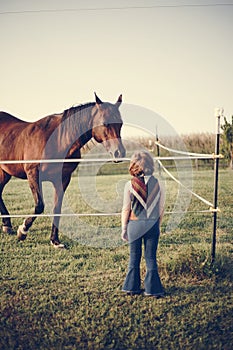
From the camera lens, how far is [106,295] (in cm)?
370

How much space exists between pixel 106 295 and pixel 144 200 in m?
0.92

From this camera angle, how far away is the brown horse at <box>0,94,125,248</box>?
454 cm

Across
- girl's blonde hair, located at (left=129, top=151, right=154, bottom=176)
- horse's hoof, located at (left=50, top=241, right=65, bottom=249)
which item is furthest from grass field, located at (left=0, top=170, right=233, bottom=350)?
girl's blonde hair, located at (left=129, top=151, right=154, bottom=176)

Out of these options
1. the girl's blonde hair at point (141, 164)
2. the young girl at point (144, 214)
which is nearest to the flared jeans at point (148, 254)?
the young girl at point (144, 214)

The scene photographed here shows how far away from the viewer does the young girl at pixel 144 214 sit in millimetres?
3555

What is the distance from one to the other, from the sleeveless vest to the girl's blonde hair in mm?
68

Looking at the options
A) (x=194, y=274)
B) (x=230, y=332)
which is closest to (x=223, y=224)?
(x=194, y=274)

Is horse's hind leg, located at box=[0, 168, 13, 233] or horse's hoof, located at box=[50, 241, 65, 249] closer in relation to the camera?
horse's hoof, located at box=[50, 241, 65, 249]

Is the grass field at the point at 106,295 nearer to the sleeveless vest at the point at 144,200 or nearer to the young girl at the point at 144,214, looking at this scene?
the young girl at the point at 144,214

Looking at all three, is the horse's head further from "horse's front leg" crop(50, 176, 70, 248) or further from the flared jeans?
the flared jeans

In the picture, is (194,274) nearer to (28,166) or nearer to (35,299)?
(35,299)

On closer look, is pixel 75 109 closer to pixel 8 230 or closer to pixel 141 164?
pixel 141 164

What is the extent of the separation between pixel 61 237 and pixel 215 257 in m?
2.23

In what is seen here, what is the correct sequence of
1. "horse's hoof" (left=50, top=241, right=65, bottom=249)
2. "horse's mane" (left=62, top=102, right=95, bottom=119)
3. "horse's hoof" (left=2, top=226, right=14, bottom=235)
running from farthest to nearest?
"horse's hoof" (left=2, top=226, right=14, bottom=235)
"horse's hoof" (left=50, top=241, right=65, bottom=249)
"horse's mane" (left=62, top=102, right=95, bottom=119)
